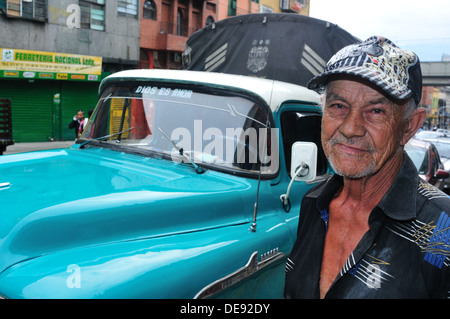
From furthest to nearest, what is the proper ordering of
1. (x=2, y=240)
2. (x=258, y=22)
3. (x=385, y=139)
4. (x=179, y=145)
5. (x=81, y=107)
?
1. (x=81, y=107)
2. (x=258, y=22)
3. (x=179, y=145)
4. (x=2, y=240)
5. (x=385, y=139)

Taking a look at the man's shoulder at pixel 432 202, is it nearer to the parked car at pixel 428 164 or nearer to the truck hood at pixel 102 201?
the truck hood at pixel 102 201

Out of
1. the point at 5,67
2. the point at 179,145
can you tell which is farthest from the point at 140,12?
the point at 179,145

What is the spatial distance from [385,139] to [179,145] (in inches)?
71.1

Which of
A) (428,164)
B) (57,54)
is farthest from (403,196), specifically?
(57,54)

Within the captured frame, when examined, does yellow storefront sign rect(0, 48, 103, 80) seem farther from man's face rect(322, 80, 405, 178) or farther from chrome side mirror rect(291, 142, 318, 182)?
man's face rect(322, 80, 405, 178)

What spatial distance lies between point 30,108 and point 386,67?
20.4m

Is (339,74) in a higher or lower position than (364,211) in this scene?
higher

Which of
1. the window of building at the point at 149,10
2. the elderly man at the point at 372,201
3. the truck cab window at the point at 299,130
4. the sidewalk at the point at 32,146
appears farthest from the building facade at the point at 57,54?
the elderly man at the point at 372,201

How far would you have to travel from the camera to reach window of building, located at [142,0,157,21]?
78.3ft

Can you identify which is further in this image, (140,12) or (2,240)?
(140,12)

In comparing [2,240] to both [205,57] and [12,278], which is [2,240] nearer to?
[12,278]

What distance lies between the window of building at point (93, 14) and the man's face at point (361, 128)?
20.7 m

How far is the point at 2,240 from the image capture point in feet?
6.43

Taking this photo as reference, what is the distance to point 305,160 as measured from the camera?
272cm
